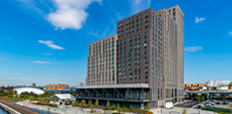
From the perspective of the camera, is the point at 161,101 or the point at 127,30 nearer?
the point at 161,101

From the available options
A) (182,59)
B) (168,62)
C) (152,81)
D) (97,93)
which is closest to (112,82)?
(97,93)

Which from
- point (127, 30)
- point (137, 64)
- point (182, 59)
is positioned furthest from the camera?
point (182, 59)

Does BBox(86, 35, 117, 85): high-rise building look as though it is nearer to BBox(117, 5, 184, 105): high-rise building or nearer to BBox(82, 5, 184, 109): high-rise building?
BBox(82, 5, 184, 109): high-rise building

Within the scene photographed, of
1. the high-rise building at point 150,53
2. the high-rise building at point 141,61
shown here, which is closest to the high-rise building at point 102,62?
the high-rise building at point 141,61

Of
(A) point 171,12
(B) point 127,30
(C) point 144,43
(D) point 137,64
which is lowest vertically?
(D) point 137,64

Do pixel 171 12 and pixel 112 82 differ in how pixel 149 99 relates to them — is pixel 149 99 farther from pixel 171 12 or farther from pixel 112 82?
pixel 171 12

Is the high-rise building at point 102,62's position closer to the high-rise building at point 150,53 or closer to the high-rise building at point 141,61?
the high-rise building at point 141,61

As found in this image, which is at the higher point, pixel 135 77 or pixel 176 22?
pixel 176 22

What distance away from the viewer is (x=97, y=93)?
10144cm

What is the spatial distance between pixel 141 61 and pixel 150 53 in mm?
6655

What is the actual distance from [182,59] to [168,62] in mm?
31452

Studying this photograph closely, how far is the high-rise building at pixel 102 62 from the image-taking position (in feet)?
344

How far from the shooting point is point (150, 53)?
276 ft

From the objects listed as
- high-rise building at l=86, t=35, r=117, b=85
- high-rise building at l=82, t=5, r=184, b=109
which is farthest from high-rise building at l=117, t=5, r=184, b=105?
high-rise building at l=86, t=35, r=117, b=85
